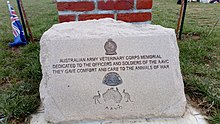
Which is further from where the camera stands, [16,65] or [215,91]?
[16,65]

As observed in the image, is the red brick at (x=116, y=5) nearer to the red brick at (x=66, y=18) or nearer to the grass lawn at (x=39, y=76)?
the red brick at (x=66, y=18)

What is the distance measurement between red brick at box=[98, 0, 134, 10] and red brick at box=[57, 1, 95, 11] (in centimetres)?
8

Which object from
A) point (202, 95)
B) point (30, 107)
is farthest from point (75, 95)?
point (202, 95)

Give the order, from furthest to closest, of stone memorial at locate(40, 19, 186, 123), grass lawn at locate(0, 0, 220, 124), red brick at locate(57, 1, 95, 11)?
red brick at locate(57, 1, 95, 11) < grass lawn at locate(0, 0, 220, 124) < stone memorial at locate(40, 19, 186, 123)

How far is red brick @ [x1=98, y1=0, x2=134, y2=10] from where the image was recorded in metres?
1.93

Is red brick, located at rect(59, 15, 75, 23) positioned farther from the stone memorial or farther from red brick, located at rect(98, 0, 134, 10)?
the stone memorial

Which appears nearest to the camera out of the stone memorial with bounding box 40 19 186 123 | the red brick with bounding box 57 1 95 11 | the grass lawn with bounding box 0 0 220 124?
the stone memorial with bounding box 40 19 186 123

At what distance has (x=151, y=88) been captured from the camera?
148 cm

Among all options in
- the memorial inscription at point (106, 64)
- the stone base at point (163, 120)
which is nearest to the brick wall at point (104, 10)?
the memorial inscription at point (106, 64)

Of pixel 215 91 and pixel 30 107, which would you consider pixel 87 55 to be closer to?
pixel 30 107

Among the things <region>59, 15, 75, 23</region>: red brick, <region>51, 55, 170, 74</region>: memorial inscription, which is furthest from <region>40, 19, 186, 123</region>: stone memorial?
<region>59, 15, 75, 23</region>: red brick

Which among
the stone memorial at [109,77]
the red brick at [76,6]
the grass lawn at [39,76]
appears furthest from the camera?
the red brick at [76,6]

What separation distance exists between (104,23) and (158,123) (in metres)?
0.81

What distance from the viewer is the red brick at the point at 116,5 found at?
75.9 inches
